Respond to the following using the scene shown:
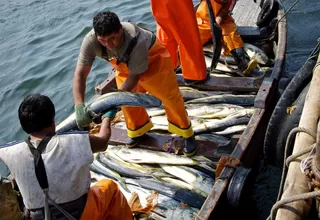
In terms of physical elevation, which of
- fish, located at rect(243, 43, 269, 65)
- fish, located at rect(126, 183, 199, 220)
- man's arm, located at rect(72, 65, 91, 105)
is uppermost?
man's arm, located at rect(72, 65, 91, 105)

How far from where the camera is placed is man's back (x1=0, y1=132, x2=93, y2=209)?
3.56 meters

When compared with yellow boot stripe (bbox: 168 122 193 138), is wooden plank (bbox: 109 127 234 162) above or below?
below

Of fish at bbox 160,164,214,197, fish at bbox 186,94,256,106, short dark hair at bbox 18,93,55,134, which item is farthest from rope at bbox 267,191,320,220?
fish at bbox 186,94,256,106

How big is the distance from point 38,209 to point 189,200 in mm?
1880

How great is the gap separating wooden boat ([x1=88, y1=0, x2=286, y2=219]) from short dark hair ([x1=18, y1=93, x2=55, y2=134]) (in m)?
1.80

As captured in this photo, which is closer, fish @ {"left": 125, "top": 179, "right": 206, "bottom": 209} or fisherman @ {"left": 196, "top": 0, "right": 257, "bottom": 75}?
fish @ {"left": 125, "top": 179, "right": 206, "bottom": 209}

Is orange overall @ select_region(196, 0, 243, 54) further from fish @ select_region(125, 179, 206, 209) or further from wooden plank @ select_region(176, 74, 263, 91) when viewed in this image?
fish @ select_region(125, 179, 206, 209)

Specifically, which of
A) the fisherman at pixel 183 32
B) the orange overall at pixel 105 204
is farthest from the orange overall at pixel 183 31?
the orange overall at pixel 105 204

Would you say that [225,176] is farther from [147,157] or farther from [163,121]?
[163,121]

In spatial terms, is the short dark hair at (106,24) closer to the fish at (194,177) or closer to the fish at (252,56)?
the fish at (194,177)

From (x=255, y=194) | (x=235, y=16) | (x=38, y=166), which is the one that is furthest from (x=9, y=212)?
(x=235, y=16)

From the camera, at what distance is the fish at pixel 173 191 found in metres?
4.96

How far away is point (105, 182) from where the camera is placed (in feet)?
14.1

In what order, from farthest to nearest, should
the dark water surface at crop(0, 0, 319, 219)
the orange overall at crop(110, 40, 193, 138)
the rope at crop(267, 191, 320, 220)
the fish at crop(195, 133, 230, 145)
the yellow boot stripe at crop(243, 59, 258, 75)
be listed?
the dark water surface at crop(0, 0, 319, 219) → the yellow boot stripe at crop(243, 59, 258, 75) → the fish at crop(195, 133, 230, 145) → the orange overall at crop(110, 40, 193, 138) → the rope at crop(267, 191, 320, 220)
